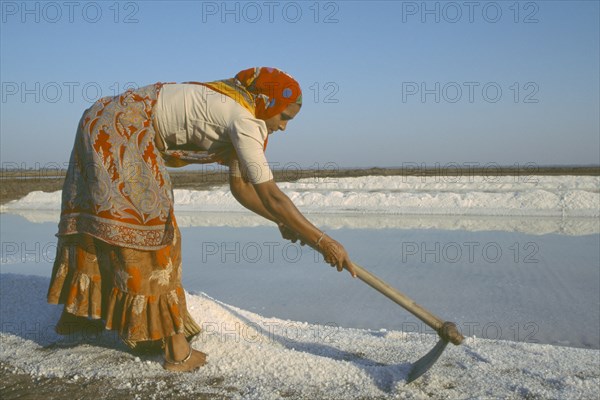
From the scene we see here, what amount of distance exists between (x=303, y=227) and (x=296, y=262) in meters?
2.82

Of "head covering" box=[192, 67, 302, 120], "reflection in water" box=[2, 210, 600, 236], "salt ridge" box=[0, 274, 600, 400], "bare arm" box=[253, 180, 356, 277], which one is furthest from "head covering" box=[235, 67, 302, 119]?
"reflection in water" box=[2, 210, 600, 236]

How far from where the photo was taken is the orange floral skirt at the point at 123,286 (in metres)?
1.84

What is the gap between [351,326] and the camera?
9.32 ft

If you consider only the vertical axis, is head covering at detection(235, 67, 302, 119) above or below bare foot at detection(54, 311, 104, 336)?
above

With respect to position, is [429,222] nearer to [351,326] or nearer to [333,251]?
[351,326]

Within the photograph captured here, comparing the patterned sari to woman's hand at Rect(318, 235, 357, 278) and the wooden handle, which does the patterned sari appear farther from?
the wooden handle

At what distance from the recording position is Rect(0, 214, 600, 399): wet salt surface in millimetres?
1878

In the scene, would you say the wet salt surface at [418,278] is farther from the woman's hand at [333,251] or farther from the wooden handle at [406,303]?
the woman's hand at [333,251]

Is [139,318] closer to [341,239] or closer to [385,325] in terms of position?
[385,325]

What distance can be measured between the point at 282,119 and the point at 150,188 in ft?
1.75

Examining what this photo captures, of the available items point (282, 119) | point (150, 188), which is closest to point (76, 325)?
point (150, 188)

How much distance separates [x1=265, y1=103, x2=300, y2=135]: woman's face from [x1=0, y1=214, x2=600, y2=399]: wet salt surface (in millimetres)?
877

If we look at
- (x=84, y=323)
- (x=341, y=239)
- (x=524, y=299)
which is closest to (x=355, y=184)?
(x=341, y=239)

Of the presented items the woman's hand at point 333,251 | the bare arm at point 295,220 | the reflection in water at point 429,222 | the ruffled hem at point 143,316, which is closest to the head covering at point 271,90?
the bare arm at point 295,220
